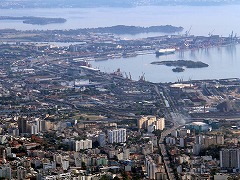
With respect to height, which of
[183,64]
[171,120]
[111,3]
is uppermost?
[111,3]

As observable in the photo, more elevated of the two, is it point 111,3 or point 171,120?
point 111,3

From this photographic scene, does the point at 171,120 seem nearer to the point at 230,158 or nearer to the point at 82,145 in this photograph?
the point at 82,145

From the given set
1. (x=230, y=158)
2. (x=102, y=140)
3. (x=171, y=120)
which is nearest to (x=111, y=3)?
(x=171, y=120)

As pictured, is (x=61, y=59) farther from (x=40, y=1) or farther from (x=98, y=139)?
(x=40, y=1)

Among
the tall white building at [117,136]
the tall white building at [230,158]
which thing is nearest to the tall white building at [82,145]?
the tall white building at [117,136]

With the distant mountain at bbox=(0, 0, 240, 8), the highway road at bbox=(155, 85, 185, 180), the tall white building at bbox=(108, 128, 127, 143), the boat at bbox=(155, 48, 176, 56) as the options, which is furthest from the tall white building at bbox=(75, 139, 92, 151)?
the distant mountain at bbox=(0, 0, 240, 8)

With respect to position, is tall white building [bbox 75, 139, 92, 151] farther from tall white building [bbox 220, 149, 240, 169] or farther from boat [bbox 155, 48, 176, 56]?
boat [bbox 155, 48, 176, 56]

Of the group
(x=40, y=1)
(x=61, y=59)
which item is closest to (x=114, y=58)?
(x=61, y=59)
